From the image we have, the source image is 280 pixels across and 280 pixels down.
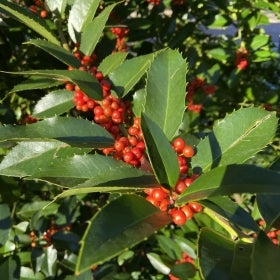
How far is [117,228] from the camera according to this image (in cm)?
70

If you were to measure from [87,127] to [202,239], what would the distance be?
45 centimetres

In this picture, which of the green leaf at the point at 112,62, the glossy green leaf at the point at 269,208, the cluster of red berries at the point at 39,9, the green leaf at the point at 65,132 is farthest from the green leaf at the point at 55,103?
the glossy green leaf at the point at 269,208

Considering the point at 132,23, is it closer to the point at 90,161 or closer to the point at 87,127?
the point at 87,127

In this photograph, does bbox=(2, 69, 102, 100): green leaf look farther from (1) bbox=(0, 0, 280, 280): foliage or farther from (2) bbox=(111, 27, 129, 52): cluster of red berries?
(2) bbox=(111, 27, 129, 52): cluster of red berries

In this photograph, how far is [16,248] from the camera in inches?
70.9

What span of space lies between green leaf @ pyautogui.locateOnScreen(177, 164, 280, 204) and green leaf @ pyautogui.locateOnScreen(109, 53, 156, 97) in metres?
0.54

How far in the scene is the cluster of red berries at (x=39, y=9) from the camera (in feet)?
5.36

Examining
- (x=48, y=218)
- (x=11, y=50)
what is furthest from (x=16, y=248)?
(x=11, y=50)

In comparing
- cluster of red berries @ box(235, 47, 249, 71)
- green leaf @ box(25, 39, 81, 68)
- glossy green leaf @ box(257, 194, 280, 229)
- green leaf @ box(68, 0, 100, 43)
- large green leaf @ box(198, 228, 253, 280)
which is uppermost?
green leaf @ box(68, 0, 100, 43)

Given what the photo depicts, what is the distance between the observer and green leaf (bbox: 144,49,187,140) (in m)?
1.10

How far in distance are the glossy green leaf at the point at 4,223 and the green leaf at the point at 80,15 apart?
752 millimetres

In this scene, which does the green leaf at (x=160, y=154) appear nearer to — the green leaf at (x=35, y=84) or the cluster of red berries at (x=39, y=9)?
the green leaf at (x=35, y=84)

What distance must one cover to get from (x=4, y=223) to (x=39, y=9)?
2.79 ft

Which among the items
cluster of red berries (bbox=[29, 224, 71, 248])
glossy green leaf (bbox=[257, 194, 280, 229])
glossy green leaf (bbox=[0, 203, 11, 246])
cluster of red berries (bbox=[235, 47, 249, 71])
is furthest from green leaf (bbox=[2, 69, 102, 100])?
cluster of red berries (bbox=[235, 47, 249, 71])
